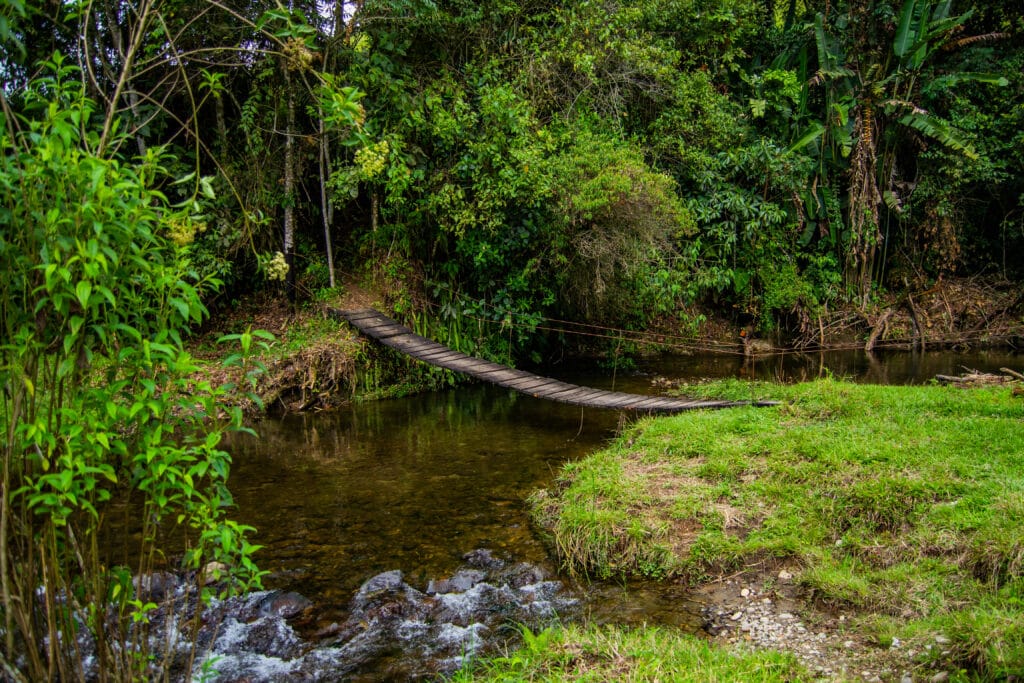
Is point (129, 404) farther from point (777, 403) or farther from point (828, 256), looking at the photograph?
point (828, 256)

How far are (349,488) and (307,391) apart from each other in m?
2.67

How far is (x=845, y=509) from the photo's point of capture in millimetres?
4098

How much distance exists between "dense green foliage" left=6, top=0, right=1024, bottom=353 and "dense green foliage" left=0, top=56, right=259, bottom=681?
3729mm

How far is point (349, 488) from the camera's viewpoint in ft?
18.2

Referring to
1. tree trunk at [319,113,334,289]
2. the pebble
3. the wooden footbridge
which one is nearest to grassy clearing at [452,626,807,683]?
the pebble

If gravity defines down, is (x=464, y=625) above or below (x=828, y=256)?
below

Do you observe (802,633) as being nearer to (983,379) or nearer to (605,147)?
(983,379)

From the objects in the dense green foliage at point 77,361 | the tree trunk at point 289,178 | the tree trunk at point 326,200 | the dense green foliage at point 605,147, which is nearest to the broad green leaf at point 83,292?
the dense green foliage at point 77,361

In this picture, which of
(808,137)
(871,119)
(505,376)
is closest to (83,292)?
(505,376)

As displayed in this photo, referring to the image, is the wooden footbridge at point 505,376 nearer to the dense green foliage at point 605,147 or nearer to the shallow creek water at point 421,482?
the shallow creek water at point 421,482

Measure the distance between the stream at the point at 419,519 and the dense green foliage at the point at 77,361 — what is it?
137 cm

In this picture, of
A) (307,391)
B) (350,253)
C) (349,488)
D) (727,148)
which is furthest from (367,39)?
(727,148)

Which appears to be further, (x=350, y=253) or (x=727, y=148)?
(x=727, y=148)

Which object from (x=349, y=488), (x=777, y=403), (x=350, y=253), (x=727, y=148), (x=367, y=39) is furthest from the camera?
(x=727, y=148)
